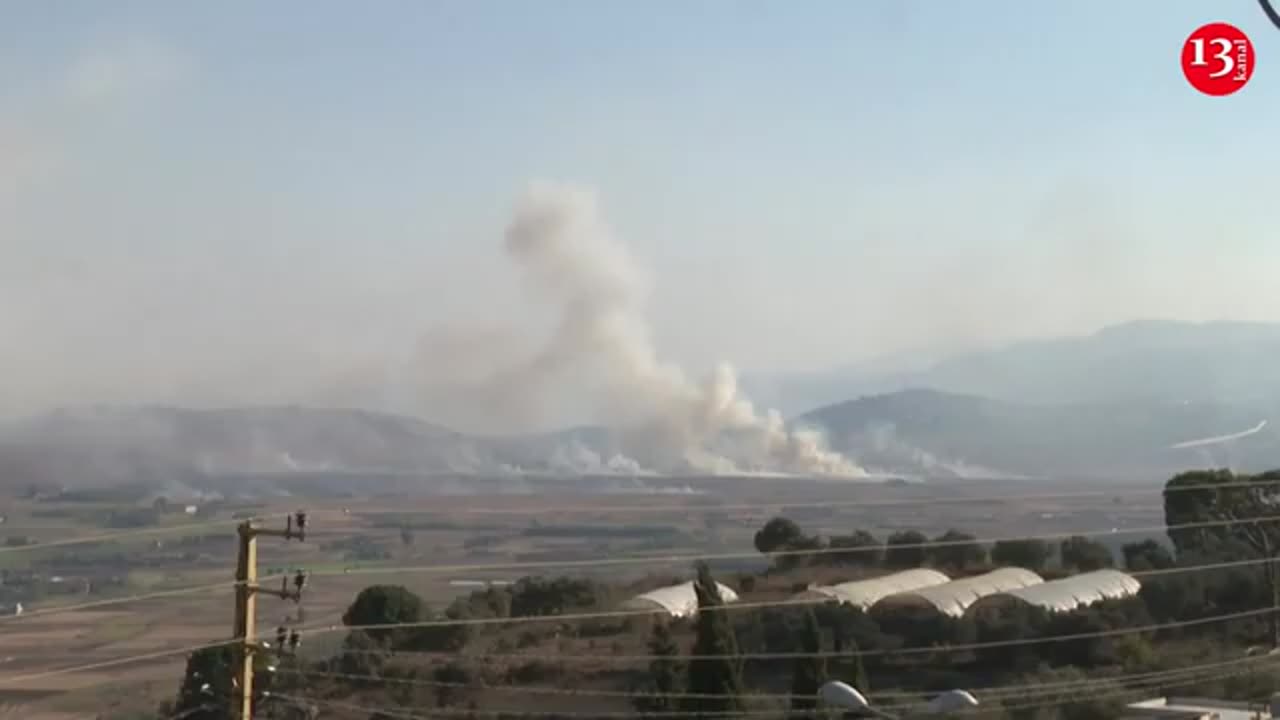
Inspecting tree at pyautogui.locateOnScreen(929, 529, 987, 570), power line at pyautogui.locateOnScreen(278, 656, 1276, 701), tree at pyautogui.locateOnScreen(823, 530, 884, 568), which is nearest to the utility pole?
A: power line at pyautogui.locateOnScreen(278, 656, 1276, 701)

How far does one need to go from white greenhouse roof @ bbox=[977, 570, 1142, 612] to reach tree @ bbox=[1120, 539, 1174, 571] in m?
3.87

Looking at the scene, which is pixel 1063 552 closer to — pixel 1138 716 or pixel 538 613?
pixel 538 613

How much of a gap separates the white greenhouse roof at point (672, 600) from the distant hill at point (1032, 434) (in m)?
65.8

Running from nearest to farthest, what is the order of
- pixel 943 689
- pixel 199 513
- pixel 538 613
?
pixel 943 689, pixel 538 613, pixel 199 513

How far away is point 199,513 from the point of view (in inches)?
2505

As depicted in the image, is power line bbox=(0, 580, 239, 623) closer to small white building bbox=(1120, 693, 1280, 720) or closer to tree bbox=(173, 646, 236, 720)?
tree bbox=(173, 646, 236, 720)

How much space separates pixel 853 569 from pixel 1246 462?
52037mm

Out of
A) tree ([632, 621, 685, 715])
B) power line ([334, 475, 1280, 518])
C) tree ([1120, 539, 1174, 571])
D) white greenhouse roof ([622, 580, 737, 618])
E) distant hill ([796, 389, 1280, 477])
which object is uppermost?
distant hill ([796, 389, 1280, 477])

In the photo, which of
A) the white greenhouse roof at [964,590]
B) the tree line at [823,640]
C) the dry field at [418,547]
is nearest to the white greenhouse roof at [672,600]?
the tree line at [823,640]

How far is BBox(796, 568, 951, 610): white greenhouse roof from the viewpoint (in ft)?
137

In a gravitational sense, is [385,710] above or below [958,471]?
below

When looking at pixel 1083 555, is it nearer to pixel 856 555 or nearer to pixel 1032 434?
pixel 856 555

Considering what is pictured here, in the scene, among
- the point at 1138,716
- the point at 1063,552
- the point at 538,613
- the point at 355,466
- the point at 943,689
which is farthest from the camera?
the point at 355,466

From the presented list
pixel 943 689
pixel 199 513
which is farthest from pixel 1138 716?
pixel 199 513
